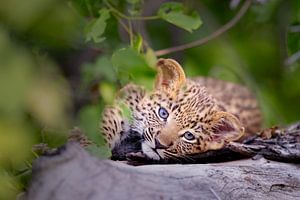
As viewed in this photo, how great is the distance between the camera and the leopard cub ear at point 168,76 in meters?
2.53

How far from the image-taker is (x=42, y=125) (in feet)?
7.87

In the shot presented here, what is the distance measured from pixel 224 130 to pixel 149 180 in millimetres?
548

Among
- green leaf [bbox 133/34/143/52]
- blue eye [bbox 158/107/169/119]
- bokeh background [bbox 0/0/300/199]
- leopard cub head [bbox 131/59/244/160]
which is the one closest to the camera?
bokeh background [bbox 0/0/300/199]

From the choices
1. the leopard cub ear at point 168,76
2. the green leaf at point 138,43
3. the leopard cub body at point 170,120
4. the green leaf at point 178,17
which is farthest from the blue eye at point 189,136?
the green leaf at point 178,17

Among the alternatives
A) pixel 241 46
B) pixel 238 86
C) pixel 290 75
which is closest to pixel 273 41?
pixel 241 46

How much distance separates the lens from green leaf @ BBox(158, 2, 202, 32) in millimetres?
2891

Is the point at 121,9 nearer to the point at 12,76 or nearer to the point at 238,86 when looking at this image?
the point at 12,76

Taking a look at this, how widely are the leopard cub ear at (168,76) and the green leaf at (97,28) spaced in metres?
0.28

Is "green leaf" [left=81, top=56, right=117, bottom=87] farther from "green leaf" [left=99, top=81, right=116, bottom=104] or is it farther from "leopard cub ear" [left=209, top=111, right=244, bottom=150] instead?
"leopard cub ear" [left=209, top=111, right=244, bottom=150]

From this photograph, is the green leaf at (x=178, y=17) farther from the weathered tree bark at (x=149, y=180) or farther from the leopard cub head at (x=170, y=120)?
the weathered tree bark at (x=149, y=180)

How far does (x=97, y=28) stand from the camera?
2789mm

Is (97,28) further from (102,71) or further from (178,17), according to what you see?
(102,71)

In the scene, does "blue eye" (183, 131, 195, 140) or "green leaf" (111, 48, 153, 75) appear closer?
"green leaf" (111, 48, 153, 75)

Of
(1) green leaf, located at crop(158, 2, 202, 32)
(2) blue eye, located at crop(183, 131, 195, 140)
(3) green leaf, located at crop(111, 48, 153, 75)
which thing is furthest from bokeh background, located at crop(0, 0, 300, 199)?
(2) blue eye, located at crop(183, 131, 195, 140)
